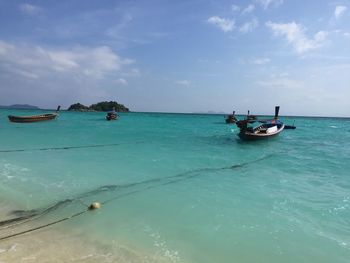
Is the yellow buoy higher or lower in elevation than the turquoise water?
higher

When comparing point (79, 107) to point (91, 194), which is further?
point (79, 107)

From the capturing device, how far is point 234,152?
77.3 ft

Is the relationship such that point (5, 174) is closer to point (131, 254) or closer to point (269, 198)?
point (131, 254)

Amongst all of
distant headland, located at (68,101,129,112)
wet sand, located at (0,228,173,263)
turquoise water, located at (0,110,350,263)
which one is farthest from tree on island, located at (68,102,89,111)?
wet sand, located at (0,228,173,263)

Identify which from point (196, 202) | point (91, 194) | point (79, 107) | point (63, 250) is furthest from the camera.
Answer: point (79, 107)

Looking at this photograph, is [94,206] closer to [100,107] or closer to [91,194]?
[91,194]

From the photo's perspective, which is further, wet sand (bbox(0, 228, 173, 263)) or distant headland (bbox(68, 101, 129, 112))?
distant headland (bbox(68, 101, 129, 112))

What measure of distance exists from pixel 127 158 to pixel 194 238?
38.4 ft

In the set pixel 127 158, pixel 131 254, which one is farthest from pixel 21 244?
Answer: pixel 127 158

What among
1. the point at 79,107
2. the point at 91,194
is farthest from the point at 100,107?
the point at 91,194

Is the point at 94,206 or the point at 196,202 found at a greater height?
the point at 94,206

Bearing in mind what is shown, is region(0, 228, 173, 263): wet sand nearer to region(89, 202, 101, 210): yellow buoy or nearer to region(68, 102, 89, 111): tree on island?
region(89, 202, 101, 210): yellow buoy

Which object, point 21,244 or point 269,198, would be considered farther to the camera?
point 269,198

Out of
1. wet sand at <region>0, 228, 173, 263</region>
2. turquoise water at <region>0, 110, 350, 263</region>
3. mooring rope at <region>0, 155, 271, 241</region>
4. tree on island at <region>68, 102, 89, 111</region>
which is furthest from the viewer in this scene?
tree on island at <region>68, 102, 89, 111</region>
